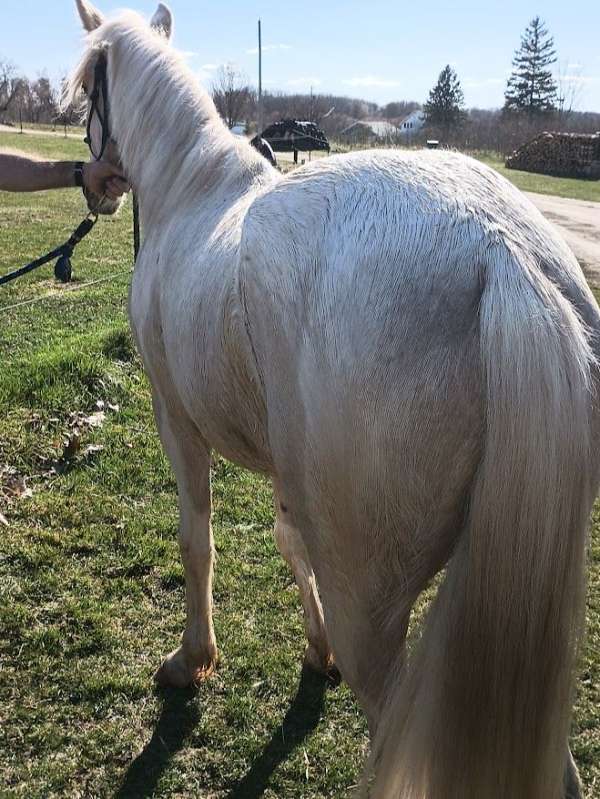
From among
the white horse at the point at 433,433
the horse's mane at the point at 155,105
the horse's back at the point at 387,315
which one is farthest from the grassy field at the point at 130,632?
the horse's mane at the point at 155,105

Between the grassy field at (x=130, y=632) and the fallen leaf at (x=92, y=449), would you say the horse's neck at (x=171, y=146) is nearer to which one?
the grassy field at (x=130, y=632)

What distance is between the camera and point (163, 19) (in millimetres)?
3434

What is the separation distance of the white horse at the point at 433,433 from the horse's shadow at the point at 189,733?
0.98m

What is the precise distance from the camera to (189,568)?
9.40ft

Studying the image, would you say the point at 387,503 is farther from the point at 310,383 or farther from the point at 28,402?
the point at 28,402

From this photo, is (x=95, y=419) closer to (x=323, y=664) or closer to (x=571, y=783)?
(x=323, y=664)

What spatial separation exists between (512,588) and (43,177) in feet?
9.63

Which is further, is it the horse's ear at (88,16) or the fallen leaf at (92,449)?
the fallen leaf at (92,449)

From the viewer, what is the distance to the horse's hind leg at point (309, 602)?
2867mm


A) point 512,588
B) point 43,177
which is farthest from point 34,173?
point 512,588

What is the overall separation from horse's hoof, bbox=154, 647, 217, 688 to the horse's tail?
54.4 inches

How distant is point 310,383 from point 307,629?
1734 millimetres

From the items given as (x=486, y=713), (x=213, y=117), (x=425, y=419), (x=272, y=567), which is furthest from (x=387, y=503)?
(x=272, y=567)

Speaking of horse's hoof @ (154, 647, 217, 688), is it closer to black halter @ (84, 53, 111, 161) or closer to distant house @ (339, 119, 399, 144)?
black halter @ (84, 53, 111, 161)
